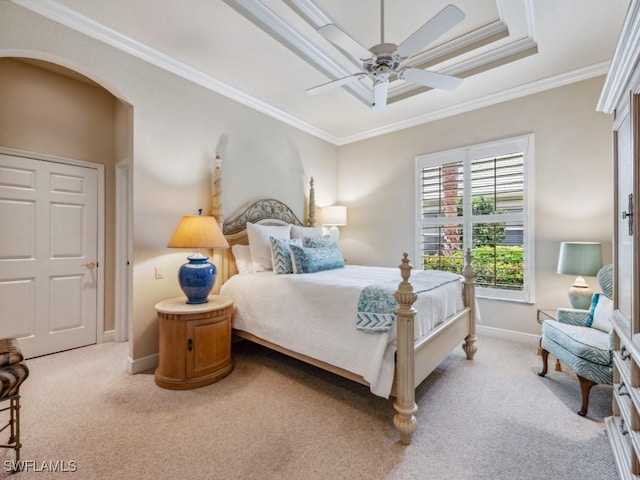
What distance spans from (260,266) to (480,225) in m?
2.77

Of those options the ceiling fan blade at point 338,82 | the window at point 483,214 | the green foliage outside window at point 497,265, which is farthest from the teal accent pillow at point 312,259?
the green foliage outside window at point 497,265

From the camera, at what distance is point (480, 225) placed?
372 cm

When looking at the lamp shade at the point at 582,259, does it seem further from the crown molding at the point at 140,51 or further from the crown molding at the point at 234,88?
the crown molding at the point at 140,51

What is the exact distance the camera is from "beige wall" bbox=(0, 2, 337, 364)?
88.7 inches

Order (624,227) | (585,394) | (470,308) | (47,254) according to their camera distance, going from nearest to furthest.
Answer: (624,227) < (585,394) < (470,308) < (47,254)

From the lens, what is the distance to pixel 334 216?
462 centimetres

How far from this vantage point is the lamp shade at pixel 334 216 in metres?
4.62

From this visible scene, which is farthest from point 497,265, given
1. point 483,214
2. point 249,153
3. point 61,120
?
point 61,120

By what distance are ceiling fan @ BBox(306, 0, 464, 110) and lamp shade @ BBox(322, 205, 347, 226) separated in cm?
217

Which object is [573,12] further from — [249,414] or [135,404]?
[135,404]

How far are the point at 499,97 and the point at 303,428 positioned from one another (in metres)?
4.06

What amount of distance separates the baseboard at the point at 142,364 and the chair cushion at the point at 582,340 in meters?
3.44

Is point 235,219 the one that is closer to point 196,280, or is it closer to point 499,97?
point 196,280

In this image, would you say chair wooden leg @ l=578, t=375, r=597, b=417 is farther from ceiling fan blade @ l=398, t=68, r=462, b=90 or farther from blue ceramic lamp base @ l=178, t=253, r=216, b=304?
blue ceramic lamp base @ l=178, t=253, r=216, b=304
